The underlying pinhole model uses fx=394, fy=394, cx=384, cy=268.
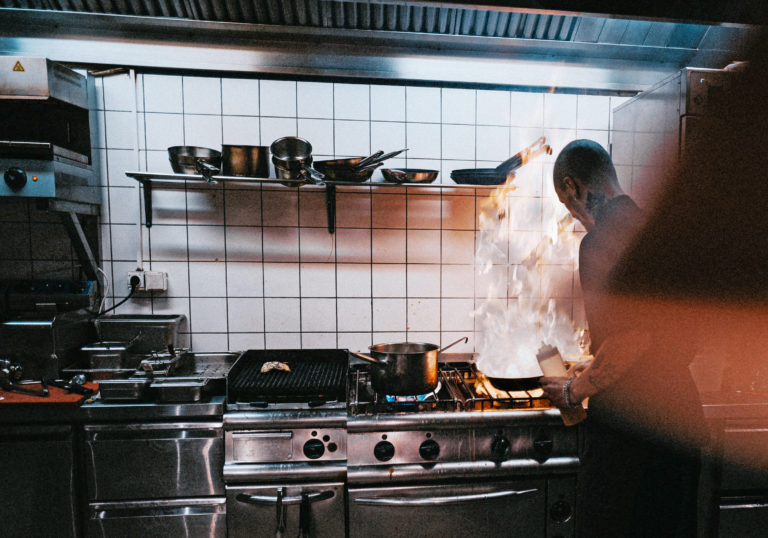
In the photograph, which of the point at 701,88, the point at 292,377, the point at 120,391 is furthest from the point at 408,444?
the point at 701,88

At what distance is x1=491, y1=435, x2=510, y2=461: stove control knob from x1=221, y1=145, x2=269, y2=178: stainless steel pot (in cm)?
143

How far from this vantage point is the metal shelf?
1.71 m

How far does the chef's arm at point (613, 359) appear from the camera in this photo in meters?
1.21

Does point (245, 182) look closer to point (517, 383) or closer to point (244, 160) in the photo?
point (244, 160)

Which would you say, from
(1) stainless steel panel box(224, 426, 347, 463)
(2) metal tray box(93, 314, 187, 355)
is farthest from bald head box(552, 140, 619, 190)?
(2) metal tray box(93, 314, 187, 355)

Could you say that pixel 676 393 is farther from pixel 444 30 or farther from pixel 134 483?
pixel 134 483

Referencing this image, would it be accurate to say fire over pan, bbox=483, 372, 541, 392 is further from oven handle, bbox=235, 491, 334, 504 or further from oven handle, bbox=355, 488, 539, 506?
oven handle, bbox=235, 491, 334, 504

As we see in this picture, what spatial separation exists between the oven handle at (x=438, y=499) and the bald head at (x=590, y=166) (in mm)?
1109

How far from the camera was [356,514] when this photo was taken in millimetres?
1391

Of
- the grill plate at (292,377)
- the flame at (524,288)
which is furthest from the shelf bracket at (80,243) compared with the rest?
the flame at (524,288)

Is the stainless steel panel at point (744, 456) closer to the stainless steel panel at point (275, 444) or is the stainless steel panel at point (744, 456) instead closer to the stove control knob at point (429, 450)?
the stove control knob at point (429, 450)

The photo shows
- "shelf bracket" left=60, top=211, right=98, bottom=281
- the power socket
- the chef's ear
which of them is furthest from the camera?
the power socket

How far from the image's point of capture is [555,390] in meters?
1.39

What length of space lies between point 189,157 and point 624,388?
185cm
